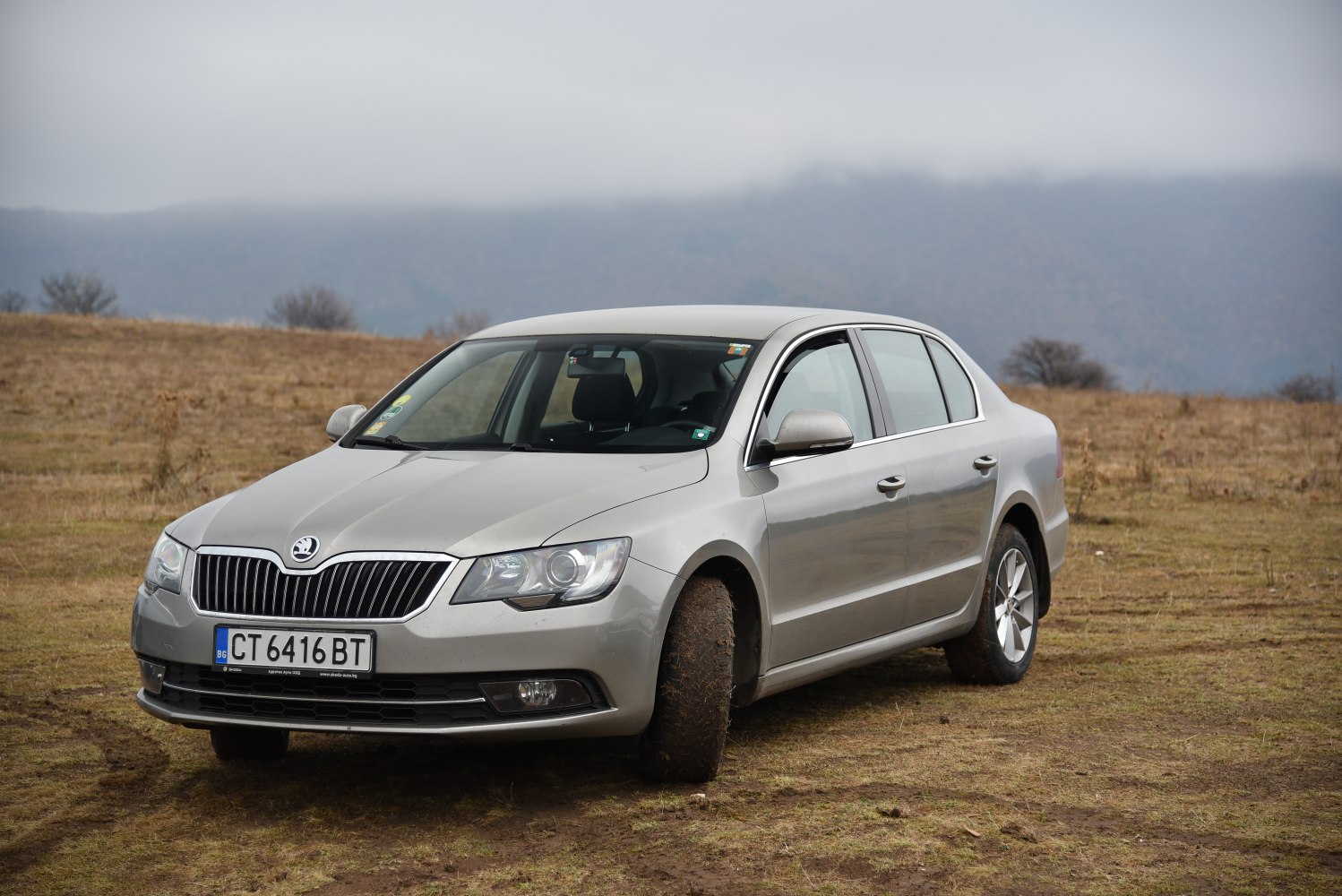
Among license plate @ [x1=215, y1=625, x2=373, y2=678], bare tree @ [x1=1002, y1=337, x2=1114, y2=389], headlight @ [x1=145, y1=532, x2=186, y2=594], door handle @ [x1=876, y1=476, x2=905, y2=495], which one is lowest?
bare tree @ [x1=1002, y1=337, x2=1114, y2=389]

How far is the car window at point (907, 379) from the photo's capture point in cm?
679

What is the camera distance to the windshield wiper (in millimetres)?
6066

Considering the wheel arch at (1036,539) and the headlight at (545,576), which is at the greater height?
the headlight at (545,576)

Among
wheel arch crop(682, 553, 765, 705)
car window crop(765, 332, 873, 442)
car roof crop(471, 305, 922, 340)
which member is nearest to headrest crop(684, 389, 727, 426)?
car window crop(765, 332, 873, 442)

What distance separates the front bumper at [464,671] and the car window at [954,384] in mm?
2646

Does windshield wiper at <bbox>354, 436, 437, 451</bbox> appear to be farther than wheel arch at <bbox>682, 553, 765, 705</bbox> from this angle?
Yes

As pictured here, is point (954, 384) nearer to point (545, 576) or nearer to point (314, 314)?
point (545, 576)

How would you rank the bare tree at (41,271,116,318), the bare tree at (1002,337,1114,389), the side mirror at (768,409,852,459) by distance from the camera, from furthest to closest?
the bare tree at (41,271,116,318) < the bare tree at (1002,337,1114,389) < the side mirror at (768,409,852,459)

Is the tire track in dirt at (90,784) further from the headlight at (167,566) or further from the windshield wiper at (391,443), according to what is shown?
the windshield wiper at (391,443)

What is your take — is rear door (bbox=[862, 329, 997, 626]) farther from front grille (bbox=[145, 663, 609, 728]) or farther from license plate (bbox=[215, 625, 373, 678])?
license plate (bbox=[215, 625, 373, 678])

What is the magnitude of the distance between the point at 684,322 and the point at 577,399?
629 millimetres

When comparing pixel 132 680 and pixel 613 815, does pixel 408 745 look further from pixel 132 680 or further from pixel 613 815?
pixel 132 680

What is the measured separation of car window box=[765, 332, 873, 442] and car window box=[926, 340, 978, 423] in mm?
804

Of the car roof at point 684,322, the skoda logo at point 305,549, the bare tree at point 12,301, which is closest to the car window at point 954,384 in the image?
the car roof at point 684,322
